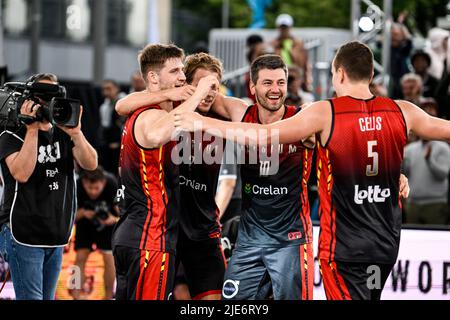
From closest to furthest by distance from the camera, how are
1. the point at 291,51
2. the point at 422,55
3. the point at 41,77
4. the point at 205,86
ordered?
the point at 205,86 < the point at 41,77 < the point at 422,55 < the point at 291,51

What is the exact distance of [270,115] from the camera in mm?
8820

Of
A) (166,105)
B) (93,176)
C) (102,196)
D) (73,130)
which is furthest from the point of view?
(102,196)

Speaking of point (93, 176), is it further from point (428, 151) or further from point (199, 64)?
point (428, 151)

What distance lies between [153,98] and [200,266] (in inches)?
64.7

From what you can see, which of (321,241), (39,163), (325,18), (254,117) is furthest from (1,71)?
(325,18)

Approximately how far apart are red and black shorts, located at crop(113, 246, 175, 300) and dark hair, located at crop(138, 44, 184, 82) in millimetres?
1467

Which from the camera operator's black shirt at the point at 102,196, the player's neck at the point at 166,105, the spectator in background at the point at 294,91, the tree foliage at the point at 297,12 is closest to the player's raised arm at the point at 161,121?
the player's neck at the point at 166,105

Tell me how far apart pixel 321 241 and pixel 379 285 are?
52 centimetres

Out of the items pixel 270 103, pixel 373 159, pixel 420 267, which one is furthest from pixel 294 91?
pixel 373 159

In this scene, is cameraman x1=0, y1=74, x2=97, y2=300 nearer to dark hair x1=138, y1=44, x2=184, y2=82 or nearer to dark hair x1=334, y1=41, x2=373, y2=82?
dark hair x1=138, y1=44, x2=184, y2=82

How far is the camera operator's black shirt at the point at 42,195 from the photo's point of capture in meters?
9.19

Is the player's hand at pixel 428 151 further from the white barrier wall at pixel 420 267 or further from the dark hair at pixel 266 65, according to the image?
the dark hair at pixel 266 65

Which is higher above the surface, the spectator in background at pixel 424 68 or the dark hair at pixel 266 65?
the spectator in background at pixel 424 68

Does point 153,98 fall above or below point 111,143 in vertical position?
above
